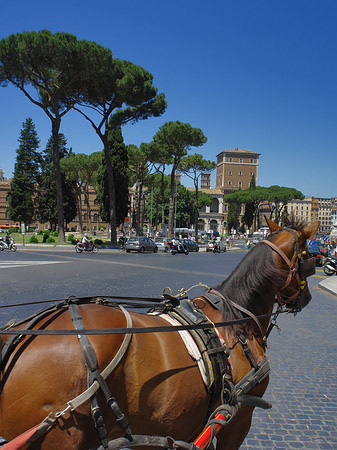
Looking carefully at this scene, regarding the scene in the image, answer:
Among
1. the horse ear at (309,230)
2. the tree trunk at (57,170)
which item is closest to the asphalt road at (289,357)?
the horse ear at (309,230)

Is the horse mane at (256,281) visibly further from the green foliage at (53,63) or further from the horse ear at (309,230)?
the green foliage at (53,63)

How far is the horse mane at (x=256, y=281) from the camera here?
2600 millimetres

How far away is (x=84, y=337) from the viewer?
176cm

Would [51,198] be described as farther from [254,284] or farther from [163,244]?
[254,284]

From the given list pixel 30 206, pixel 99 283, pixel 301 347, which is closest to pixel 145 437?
pixel 301 347

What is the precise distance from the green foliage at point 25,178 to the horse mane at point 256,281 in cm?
6172

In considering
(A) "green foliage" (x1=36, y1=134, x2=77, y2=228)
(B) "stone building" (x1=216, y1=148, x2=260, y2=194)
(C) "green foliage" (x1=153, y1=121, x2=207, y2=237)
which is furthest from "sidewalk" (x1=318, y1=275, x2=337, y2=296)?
(B) "stone building" (x1=216, y1=148, x2=260, y2=194)

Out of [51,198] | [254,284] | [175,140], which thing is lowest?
[254,284]

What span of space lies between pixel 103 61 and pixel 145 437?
3074 centimetres

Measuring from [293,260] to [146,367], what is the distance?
4.36 feet

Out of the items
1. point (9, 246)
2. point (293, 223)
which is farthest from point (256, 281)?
point (9, 246)

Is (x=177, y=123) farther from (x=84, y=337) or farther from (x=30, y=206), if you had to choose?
(x=84, y=337)

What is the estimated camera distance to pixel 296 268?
2652mm

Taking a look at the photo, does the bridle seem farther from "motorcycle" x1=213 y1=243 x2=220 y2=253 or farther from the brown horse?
"motorcycle" x1=213 y1=243 x2=220 y2=253
